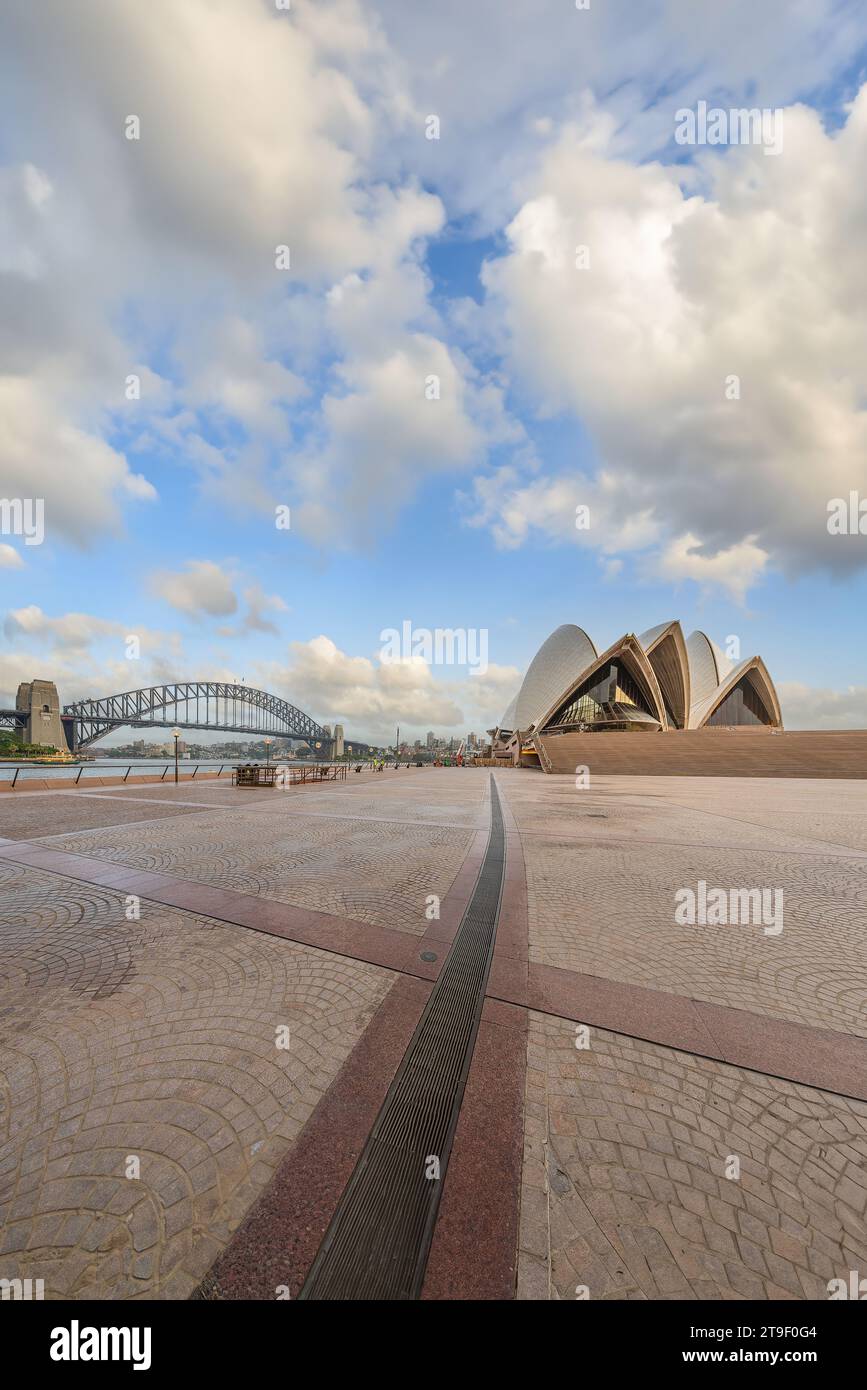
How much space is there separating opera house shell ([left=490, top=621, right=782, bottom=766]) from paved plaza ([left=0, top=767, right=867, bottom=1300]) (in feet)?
154

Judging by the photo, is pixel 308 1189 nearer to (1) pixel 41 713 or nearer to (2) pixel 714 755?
(2) pixel 714 755

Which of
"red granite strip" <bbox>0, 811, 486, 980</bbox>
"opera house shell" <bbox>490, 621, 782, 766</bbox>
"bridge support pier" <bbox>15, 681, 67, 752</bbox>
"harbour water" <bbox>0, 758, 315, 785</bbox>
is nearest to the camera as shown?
"red granite strip" <bbox>0, 811, 486, 980</bbox>

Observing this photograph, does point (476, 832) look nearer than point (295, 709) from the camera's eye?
Yes

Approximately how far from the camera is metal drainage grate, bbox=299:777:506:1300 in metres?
1.77

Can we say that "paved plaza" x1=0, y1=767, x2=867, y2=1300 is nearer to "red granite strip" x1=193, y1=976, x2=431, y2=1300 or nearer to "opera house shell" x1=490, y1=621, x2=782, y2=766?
"red granite strip" x1=193, y1=976, x2=431, y2=1300

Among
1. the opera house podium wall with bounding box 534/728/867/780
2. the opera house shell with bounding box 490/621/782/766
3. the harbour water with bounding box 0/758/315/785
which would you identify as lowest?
the harbour water with bounding box 0/758/315/785

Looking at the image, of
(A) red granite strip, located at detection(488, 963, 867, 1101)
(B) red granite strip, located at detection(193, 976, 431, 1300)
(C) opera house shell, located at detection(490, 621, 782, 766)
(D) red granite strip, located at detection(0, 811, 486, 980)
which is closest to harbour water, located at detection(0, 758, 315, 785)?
(D) red granite strip, located at detection(0, 811, 486, 980)

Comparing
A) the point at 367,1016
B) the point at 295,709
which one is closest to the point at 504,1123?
the point at 367,1016

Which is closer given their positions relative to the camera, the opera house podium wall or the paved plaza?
the paved plaza

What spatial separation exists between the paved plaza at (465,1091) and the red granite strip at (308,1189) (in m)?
0.01

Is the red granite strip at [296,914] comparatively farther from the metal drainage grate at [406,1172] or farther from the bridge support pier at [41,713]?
the bridge support pier at [41,713]

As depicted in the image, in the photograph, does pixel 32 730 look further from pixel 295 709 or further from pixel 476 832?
pixel 476 832
